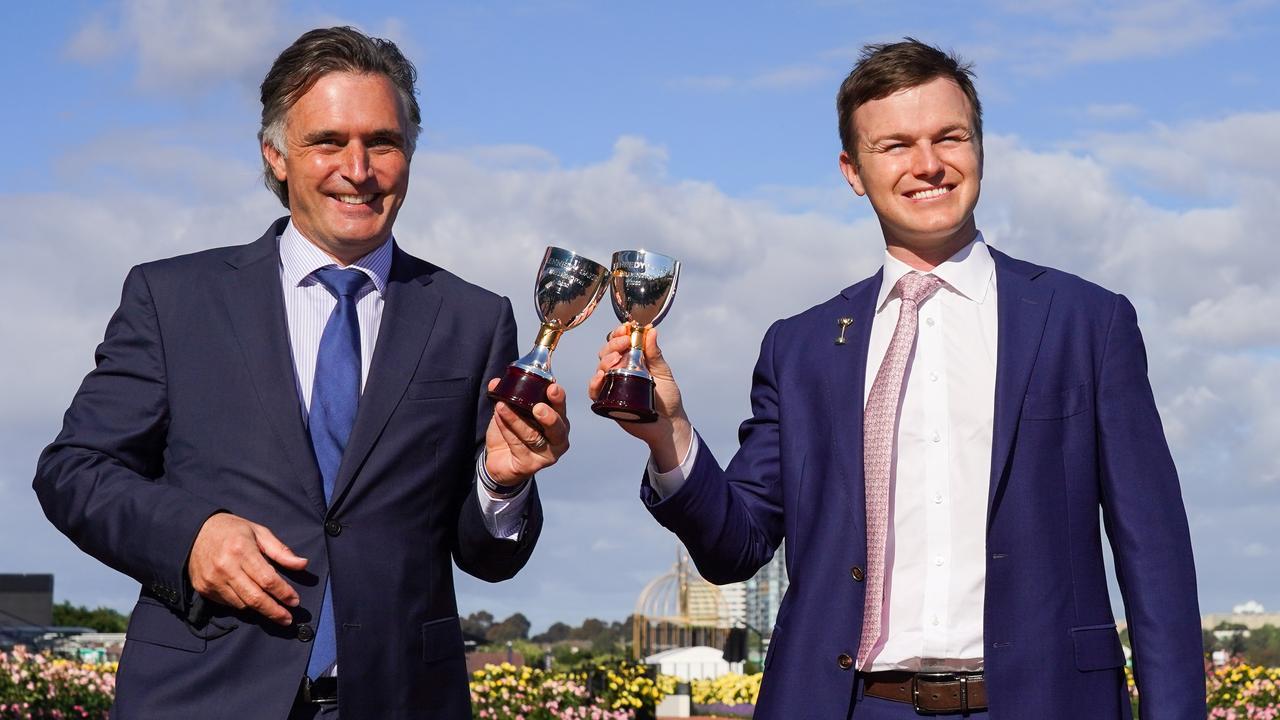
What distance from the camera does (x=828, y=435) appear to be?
383 cm

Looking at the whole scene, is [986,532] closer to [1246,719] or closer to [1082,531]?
[1082,531]

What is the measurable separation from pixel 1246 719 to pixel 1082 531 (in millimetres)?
10691

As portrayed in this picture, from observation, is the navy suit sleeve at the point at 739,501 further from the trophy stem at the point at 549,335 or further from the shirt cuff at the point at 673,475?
the trophy stem at the point at 549,335

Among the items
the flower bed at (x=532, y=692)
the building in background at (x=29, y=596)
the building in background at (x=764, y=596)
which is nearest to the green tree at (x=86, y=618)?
the building in background at (x=29, y=596)

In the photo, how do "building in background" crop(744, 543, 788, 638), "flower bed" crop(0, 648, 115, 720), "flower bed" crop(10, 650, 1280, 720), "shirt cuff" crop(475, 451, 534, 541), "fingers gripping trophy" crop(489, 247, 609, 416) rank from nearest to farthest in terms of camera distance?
"shirt cuff" crop(475, 451, 534, 541)
"fingers gripping trophy" crop(489, 247, 609, 416)
"flower bed" crop(0, 648, 115, 720)
"flower bed" crop(10, 650, 1280, 720)
"building in background" crop(744, 543, 788, 638)

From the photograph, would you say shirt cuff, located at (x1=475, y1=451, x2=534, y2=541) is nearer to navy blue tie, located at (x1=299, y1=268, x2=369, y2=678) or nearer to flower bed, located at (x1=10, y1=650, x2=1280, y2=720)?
navy blue tie, located at (x1=299, y1=268, x2=369, y2=678)

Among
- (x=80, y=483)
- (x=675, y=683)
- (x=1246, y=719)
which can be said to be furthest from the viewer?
(x=675, y=683)

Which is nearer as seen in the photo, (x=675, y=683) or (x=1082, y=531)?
(x=1082, y=531)

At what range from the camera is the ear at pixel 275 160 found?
3795 millimetres

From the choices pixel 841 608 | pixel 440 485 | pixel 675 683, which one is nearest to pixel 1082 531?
pixel 841 608

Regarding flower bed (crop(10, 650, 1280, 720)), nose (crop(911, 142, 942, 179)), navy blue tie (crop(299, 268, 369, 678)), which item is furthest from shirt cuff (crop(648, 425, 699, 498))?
flower bed (crop(10, 650, 1280, 720))

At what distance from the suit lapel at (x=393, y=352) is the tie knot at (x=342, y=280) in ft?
0.25

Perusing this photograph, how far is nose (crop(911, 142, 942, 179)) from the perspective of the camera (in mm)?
3740

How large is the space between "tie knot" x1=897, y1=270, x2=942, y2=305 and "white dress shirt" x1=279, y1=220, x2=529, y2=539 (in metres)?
1.10
